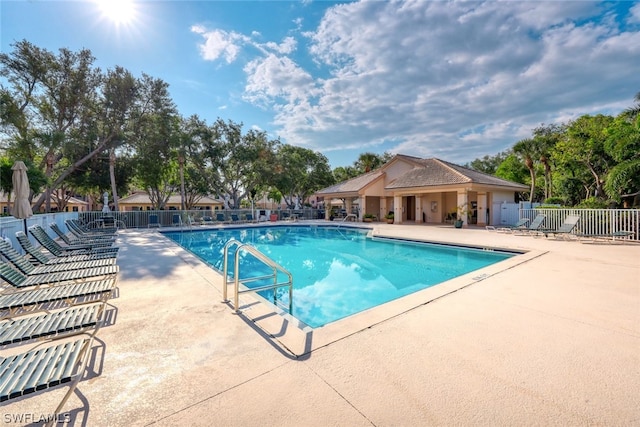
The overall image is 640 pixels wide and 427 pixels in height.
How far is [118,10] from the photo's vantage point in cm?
1026

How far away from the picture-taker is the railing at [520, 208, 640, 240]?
12.2m

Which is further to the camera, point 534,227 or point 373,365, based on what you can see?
point 534,227

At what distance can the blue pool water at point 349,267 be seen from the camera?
21.4 ft

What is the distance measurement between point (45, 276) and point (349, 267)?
777 centimetres

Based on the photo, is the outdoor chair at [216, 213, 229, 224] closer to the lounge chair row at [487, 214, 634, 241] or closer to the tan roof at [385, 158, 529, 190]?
the tan roof at [385, 158, 529, 190]

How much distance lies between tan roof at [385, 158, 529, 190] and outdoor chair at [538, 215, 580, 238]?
5.92 metres

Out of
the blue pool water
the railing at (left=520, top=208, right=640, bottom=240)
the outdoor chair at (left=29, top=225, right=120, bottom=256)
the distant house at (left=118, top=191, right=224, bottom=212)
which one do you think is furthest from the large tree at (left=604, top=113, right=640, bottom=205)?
the distant house at (left=118, top=191, right=224, bottom=212)

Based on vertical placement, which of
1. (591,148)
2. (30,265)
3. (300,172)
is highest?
(300,172)

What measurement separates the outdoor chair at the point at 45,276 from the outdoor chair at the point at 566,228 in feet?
54.1

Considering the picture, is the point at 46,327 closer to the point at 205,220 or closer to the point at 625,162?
the point at 205,220

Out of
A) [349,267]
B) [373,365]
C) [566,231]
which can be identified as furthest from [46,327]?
[566,231]

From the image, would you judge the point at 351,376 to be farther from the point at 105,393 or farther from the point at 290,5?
the point at 290,5

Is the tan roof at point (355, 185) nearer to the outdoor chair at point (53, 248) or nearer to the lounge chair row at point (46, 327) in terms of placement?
the outdoor chair at point (53, 248)

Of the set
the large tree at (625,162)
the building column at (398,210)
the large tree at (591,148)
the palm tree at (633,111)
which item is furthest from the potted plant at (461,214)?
the palm tree at (633,111)
